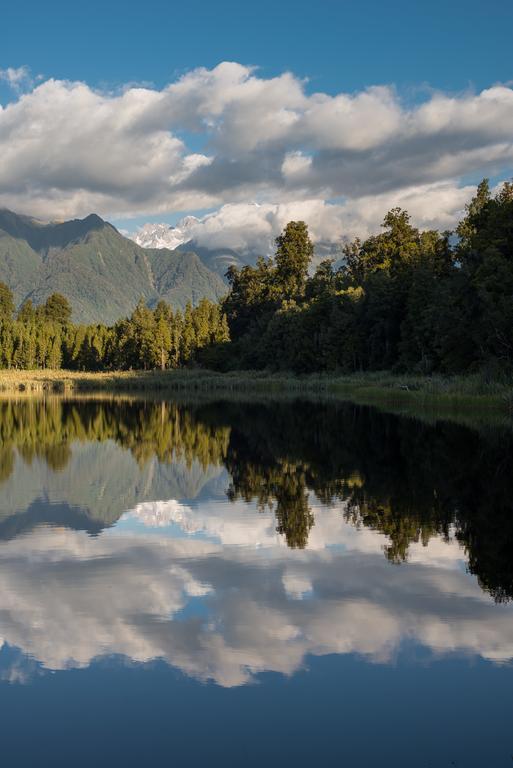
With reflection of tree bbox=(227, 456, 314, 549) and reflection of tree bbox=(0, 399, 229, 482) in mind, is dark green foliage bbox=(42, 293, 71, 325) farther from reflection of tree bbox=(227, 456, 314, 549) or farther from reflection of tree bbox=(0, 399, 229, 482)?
reflection of tree bbox=(227, 456, 314, 549)

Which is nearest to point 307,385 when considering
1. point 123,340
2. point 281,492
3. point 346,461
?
point 346,461

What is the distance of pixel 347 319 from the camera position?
86.2 meters

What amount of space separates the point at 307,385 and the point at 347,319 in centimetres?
1071

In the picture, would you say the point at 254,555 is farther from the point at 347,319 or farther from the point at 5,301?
the point at 5,301

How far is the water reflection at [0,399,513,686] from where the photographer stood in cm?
855

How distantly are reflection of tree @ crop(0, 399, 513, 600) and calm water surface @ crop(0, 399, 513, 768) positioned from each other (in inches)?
4.7

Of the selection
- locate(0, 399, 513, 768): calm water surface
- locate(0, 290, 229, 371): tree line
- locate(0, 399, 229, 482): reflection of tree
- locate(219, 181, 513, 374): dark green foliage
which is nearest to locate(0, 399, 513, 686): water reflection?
locate(0, 399, 513, 768): calm water surface

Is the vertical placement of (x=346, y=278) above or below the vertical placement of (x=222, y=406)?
above

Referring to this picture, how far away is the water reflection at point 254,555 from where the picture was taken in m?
8.55

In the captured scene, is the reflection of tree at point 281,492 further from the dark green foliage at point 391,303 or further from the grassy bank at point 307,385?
the dark green foliage at point 391,303

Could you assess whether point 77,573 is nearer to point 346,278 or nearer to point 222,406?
point 222,406

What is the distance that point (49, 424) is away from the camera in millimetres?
40469

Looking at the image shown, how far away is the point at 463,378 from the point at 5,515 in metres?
41.5

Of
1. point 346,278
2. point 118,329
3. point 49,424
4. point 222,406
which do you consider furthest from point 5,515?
point 118,329
